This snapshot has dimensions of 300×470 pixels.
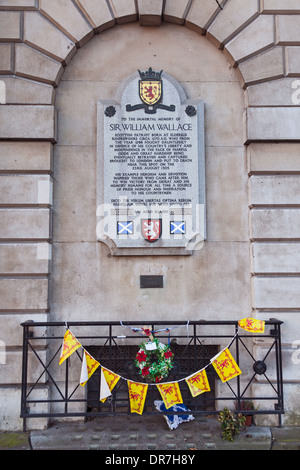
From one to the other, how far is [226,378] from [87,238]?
3159mm

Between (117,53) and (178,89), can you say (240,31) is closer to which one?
(178,89)

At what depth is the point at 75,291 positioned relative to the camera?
671 centimetres

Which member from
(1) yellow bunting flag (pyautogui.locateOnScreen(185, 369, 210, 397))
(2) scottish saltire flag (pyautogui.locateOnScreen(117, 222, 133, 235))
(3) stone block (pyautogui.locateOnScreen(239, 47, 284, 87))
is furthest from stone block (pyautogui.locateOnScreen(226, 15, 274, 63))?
(1) yellow bunting flag (pyautogui.locateOnScreen(185, 369, 210, 397))

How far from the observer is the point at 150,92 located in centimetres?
698

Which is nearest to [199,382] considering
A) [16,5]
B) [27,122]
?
[27,122]

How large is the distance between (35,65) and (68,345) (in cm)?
467

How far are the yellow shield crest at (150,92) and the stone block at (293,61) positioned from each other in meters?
2.24

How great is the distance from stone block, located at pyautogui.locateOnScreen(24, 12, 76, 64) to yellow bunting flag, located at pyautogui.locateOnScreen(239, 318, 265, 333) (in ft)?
17.4

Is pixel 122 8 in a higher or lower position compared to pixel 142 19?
higher

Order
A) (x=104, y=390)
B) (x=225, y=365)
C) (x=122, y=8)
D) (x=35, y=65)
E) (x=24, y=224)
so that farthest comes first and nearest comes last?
(x=122, y=8) → (x=35, y=65) → (x=24, y=224) → (x=225, y=365) → (x=104, y=390)

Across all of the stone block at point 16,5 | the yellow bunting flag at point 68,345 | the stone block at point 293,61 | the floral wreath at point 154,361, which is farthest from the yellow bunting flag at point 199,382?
A: the stone block at point 16,5

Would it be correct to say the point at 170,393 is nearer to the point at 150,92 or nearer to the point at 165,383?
the point at 165,383

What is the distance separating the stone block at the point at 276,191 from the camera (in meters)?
6.76
